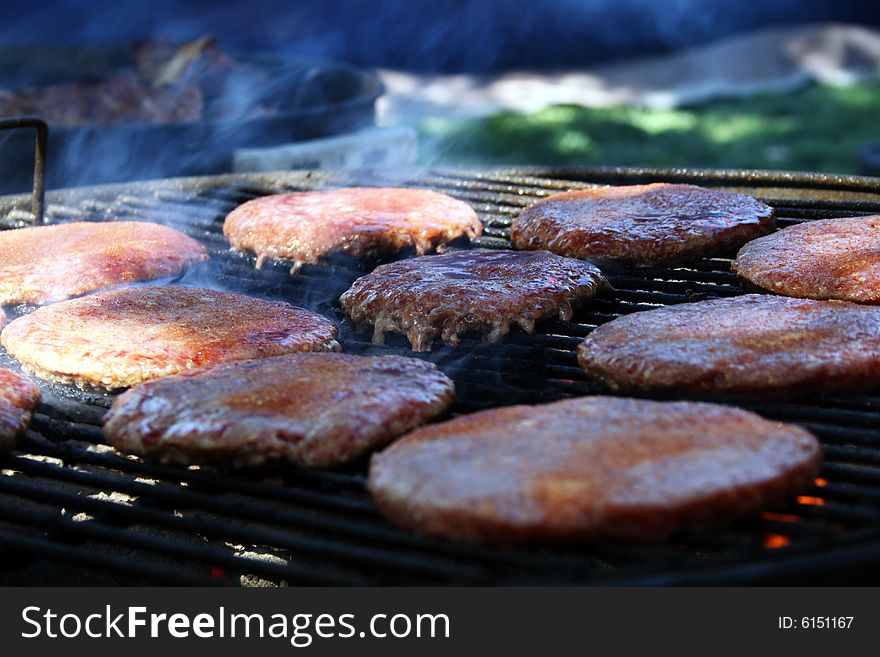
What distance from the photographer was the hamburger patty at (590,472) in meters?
1.91

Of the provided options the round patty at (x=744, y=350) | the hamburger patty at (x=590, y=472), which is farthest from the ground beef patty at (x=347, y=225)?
the hamburger patty at (x=590, y=472)

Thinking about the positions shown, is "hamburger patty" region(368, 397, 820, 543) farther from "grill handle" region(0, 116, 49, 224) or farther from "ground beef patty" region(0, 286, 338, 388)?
"grill handle" region(0, 116, 49, 224)

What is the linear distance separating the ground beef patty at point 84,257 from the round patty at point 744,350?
162 cm

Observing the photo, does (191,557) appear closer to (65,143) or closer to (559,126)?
(65,143)

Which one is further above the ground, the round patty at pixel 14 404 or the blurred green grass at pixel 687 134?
the blurred green grass at pixel 687 134

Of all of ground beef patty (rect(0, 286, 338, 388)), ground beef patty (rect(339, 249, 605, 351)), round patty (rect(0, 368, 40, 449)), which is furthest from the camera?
ground beef patty (rect(339, 249, 605, 351))

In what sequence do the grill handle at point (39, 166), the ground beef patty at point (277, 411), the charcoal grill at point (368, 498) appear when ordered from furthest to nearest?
the grill handle at point (39, 166)
the ground beef patty at point (277, 411)
the charcoal grill at point (368, 498)

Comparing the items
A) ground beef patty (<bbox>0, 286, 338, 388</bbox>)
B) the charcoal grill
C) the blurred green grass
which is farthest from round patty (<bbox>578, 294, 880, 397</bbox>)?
the blurred green grass

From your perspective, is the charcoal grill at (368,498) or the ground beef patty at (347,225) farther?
the ground beef patty at (347,225)

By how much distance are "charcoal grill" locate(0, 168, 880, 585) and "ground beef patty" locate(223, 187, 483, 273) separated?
85 millimetres

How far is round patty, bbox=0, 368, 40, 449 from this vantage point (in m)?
2.40

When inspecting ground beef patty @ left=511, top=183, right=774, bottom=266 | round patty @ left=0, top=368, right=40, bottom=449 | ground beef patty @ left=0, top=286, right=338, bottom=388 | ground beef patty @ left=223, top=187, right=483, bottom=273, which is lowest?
round patty @ left=0, top=368, right=40, bottom=449

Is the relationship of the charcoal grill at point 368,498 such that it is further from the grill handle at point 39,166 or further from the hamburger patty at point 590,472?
the grill handle at point 39,166

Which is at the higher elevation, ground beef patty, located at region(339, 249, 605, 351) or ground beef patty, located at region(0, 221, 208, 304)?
ground beef patty, located at region(339, 249, 605, 351)
